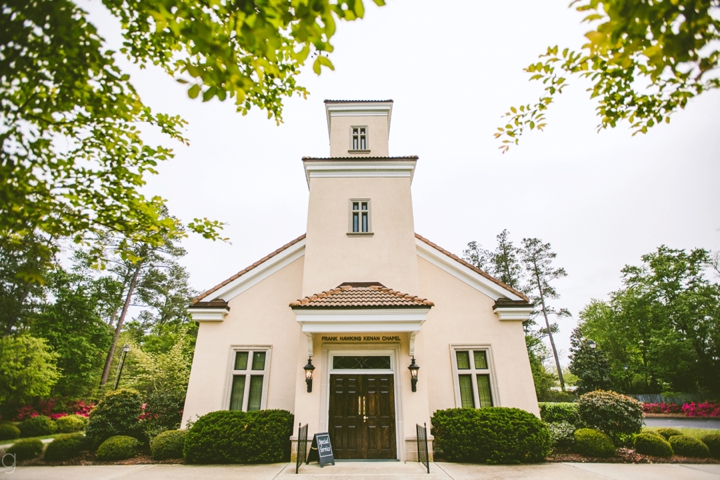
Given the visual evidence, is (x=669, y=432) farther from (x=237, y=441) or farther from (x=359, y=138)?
(x=359, y=138)

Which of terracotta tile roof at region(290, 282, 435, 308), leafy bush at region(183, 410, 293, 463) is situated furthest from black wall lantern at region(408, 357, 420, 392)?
leafy bush at region(183, 410, 293, 463)

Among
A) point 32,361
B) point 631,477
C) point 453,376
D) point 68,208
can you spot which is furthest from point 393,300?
point 32,361

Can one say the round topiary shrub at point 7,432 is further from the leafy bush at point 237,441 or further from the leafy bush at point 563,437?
the leafy bush at point 563,437

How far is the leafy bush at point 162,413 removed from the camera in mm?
10008

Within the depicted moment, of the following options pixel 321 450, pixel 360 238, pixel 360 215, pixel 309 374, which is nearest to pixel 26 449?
pixel 309 374

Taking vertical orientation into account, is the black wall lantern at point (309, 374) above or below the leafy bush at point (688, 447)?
above

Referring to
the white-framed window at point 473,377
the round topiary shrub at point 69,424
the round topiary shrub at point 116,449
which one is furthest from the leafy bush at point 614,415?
the round topiary shrub at point 69,424

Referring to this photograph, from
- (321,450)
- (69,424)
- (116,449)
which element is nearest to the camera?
(321,450)

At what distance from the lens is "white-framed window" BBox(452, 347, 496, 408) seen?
32.2ft

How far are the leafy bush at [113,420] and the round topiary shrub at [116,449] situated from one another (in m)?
0.66

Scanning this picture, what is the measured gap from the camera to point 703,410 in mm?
22578

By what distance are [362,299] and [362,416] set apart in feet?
10.6

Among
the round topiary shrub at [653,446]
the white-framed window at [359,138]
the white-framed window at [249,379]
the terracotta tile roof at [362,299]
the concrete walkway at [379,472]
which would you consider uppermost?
the white-framed window at [359,138]

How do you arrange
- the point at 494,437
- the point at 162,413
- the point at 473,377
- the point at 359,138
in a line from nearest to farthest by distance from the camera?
the point at 494,437
the point at 473,377
the point at 162,413
the point at 359,138
